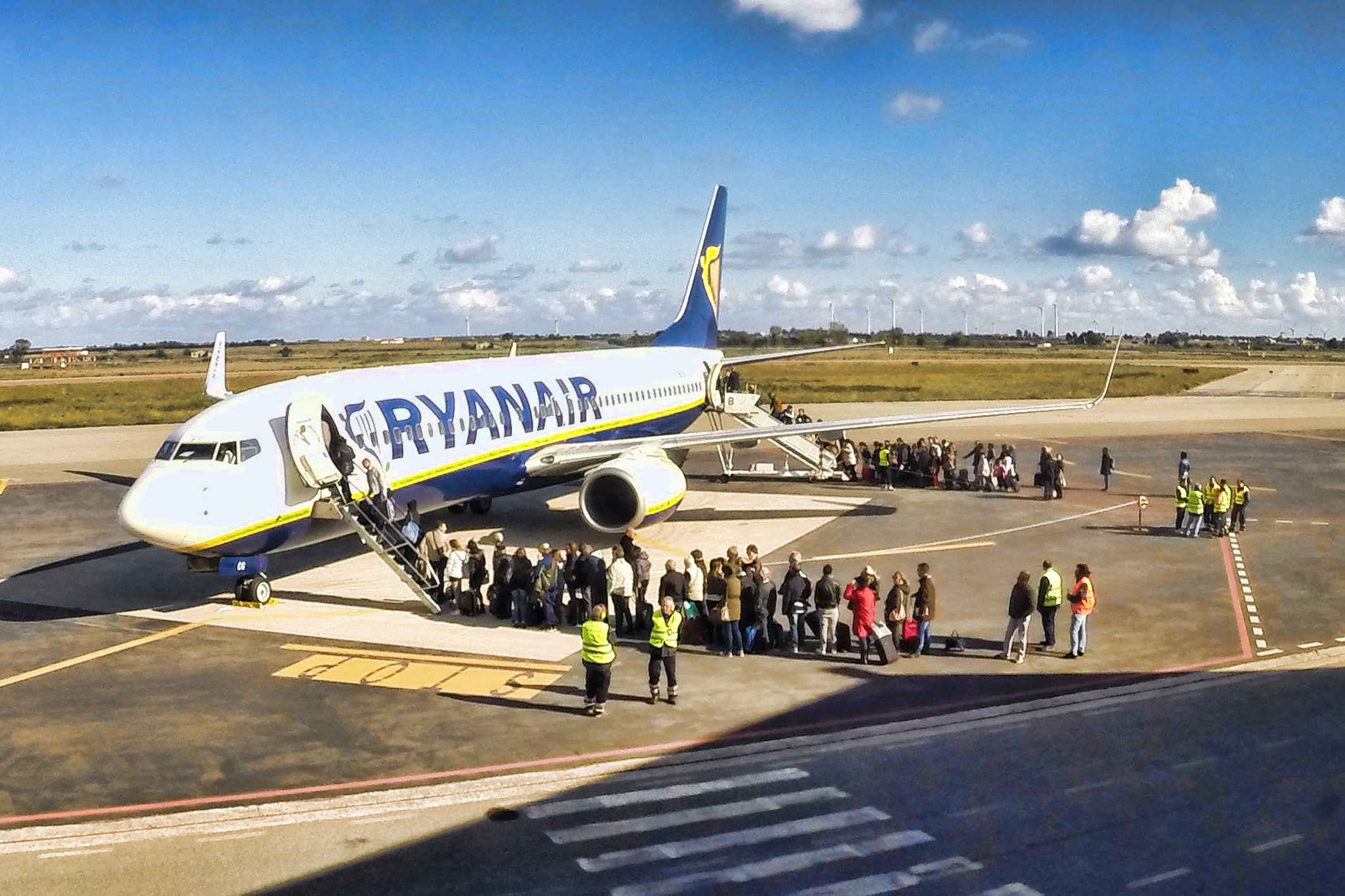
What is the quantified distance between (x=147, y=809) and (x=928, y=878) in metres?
9.46

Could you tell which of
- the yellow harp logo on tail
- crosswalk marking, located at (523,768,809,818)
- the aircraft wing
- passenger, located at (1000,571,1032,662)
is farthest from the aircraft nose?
the yellow harp logo on tail

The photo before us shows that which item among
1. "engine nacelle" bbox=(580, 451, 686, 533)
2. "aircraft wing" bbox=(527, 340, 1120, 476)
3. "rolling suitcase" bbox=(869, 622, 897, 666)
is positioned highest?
"aircraft wing" bbox=(527, 340, 1120, 476)

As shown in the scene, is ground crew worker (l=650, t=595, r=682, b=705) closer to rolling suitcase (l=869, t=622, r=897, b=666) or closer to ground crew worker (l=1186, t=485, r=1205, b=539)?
rolling suitcase (l=869, t=622, r=897, b=666)

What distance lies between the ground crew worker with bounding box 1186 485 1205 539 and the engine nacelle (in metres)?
14.8

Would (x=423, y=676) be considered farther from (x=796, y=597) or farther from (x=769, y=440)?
(x=769, y=440)

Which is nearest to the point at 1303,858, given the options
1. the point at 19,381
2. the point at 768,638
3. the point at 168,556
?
the point at 768,638

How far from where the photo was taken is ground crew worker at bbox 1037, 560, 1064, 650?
1969 cm

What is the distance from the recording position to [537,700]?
1748 cm

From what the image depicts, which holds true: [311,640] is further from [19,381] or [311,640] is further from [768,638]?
[19,381]

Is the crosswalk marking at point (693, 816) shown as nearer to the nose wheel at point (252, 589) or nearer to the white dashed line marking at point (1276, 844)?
the white dashed line marking at point (1276, 844)

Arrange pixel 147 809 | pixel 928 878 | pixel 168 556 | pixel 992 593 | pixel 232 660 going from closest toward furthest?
1. pixel 928 878
2. pixel 147 809
3. pixel 232 660
4. pixel 992 593
5. pixel 168 556

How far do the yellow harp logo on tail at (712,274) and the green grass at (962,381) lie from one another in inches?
1510

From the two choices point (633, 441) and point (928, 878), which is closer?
point (928, 878)

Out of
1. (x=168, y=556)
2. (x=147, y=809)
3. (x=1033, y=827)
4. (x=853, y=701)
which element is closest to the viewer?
(x=1033, y=827)
